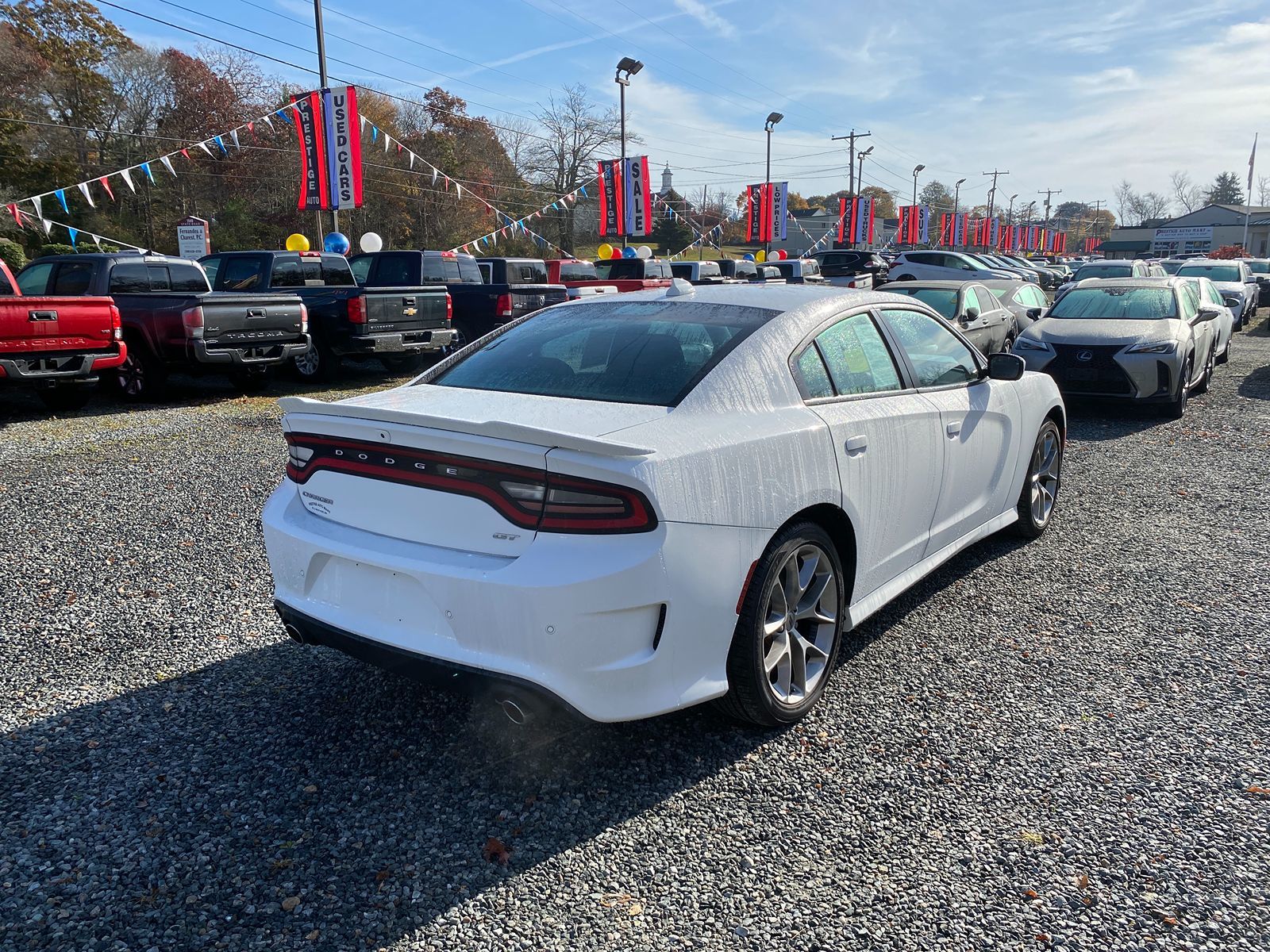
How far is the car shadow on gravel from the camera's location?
2.36 m

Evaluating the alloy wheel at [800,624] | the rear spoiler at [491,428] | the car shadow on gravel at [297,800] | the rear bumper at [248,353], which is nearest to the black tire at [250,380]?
the rear bumper at [248,353]

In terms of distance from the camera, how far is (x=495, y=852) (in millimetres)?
2609

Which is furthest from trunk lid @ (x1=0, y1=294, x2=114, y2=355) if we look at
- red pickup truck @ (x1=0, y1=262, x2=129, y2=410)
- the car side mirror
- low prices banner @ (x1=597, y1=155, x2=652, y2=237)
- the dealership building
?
the dealership building

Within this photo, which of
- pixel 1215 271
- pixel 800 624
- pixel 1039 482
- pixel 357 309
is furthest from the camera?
pixel 1215 271

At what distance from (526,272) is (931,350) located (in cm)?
1429

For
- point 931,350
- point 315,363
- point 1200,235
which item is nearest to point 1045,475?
point 931,350

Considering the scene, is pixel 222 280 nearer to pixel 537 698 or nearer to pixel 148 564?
pixel 148 564

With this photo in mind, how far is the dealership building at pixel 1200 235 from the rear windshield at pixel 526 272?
91.5m

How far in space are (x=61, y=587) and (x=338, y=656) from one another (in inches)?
74.0

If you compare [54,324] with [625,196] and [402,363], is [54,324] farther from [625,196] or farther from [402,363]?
[625,196]

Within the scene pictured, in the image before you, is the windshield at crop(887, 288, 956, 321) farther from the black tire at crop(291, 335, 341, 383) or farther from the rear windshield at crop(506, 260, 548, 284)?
the black tire at crop(291, 335, 341, 383)

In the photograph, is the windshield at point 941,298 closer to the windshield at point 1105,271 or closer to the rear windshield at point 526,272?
the rear windshield at point 526,272

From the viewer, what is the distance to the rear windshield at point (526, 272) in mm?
17547

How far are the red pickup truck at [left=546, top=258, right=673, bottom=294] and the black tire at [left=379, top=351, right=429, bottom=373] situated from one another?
4087 millimetres
